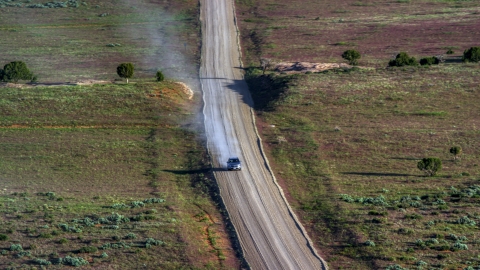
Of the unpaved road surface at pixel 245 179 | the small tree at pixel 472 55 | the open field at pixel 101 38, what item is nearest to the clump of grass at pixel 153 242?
the unpaved road surface at pixel 245 179

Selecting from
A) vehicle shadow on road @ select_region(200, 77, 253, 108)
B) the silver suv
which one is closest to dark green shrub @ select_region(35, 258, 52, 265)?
the silver suv

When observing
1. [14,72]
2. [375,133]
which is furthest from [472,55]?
[14,72]

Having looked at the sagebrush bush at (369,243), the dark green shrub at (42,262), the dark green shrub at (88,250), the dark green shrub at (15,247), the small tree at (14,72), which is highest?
the small tree at (14,72)

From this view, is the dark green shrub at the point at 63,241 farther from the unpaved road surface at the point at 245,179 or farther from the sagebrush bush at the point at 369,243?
the sagebrush bush at the point at 369,243

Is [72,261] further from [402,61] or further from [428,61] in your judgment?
[428,61]

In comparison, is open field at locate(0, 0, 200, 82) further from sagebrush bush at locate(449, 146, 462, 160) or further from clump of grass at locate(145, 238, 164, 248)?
clump of grass at locate(145, 238, 164, 248)

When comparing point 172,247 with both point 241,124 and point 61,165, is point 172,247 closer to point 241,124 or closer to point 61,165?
point 61,165

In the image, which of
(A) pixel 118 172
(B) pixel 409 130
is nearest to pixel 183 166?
(A) pixel 118 172
